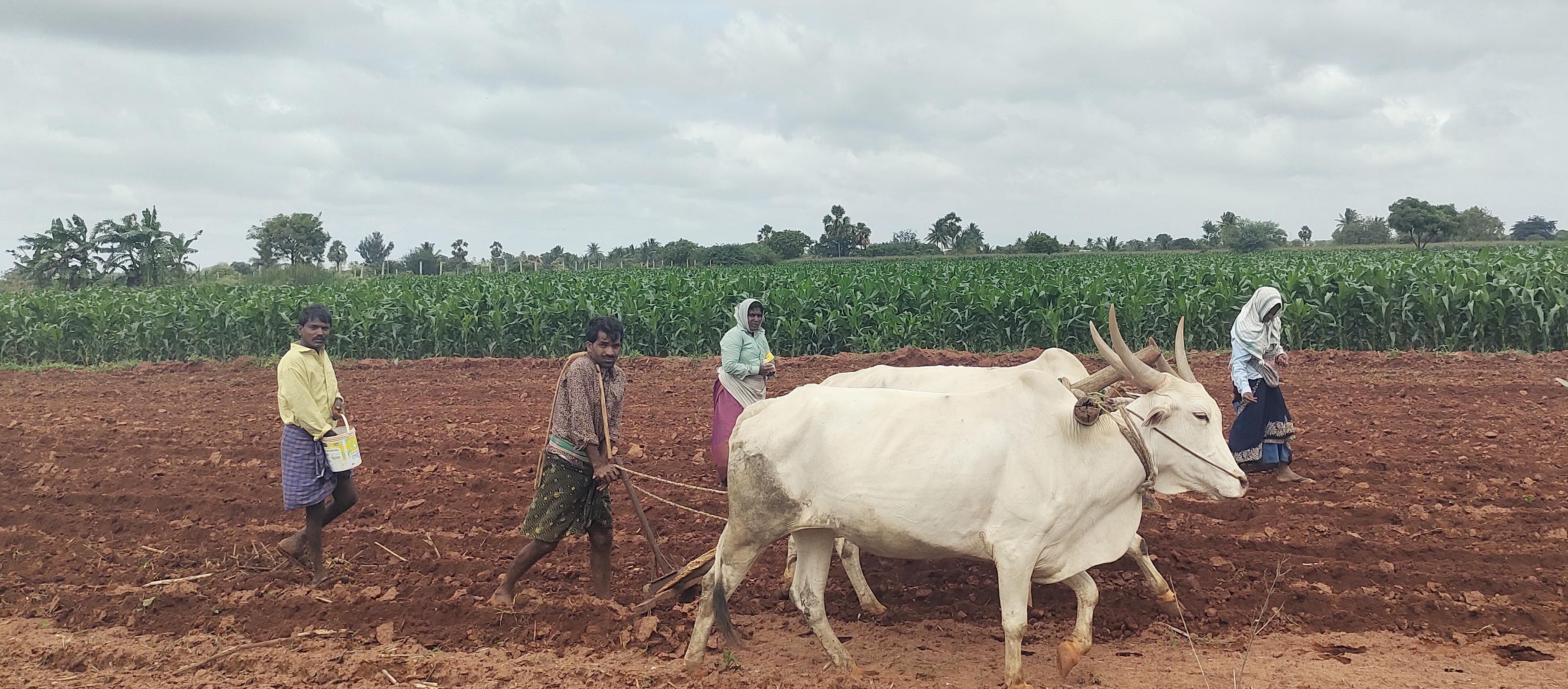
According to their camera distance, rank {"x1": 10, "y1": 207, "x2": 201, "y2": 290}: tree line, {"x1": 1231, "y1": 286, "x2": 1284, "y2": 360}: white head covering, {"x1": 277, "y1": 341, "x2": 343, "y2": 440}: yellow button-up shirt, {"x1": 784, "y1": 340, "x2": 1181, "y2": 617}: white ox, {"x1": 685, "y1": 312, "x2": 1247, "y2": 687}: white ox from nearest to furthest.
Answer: {"x1": 685, "y1": 312, "x2": 1247, "y2": 687}: white ox < {"x1": 784, "y1": 340, "x2": 1181, "y2": 617}: white ox < {"x1": 277, "y1": 341, "x2": 343, "y2": 440}: yellow button-up shirt < {"x1": 1231, "y1": 286, "x2": 1284, "y2": 360}: white head covering < {"x1": 10, "y1": 207, "x2": 201, "y2": 290}: tree line

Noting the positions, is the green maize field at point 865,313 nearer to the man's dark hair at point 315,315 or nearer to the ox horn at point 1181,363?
the man's dark hair at point 315,315

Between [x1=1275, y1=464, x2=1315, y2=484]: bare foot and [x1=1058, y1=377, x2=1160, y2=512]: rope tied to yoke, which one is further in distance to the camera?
[x1=1275, y1=464, x2=1315, y2=484]: bare foot

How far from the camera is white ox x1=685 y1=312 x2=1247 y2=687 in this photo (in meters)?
4.65

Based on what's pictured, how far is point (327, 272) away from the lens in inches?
1747

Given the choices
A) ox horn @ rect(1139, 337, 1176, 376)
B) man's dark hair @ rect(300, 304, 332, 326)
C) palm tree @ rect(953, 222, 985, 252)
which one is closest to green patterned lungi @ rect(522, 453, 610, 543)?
man's dark hair @ rect(300, 304, 332, 326)

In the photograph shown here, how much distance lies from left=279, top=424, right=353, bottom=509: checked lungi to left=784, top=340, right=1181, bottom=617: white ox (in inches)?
114

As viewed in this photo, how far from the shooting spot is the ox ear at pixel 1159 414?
4887mm

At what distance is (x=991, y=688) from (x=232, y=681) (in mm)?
3765

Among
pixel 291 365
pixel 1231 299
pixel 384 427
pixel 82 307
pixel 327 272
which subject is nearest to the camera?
pixel 291 365

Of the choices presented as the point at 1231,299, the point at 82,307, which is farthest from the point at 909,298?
the point at 82,307

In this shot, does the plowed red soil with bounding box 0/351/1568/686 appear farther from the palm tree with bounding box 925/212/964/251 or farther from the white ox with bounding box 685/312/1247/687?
the palm tree with bounding box 925/212/964/251

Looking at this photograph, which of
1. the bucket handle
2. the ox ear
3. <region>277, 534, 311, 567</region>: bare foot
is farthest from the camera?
<region>277, 534, 311, 567</region>: bare foot

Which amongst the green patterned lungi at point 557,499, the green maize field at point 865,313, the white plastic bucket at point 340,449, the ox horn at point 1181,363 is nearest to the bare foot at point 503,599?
the green patterned lungi at point 557,499

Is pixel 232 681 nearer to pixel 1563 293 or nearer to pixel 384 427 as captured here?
pixel 384 427
